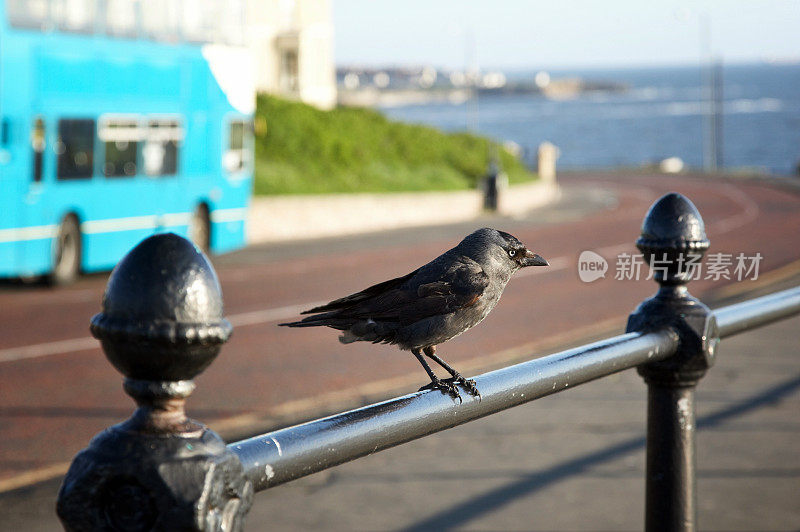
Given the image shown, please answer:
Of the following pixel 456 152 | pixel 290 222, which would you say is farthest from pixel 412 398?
pixel 456 152

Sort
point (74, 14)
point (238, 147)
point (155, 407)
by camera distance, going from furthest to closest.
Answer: point (238, 147) → point (74, 14) → point (155, 407)

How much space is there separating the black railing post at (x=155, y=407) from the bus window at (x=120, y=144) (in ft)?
52.6

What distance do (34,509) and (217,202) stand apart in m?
13.9

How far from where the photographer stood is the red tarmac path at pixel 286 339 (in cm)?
866

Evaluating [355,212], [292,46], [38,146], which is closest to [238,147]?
[38,146]

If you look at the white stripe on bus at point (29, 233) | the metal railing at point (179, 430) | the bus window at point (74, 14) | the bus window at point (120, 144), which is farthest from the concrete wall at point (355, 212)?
the metal railing at point (179, 430)

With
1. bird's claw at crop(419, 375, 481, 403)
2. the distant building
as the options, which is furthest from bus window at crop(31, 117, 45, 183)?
the distant building

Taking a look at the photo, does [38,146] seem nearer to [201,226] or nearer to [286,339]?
[201,226]

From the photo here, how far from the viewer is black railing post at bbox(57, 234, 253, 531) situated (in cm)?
131

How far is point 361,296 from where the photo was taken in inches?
75.9

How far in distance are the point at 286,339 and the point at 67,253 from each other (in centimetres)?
531

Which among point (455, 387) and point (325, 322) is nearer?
point (325, 322)

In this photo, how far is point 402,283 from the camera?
2023 millimetres

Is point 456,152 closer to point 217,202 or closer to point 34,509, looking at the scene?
point 217,202
